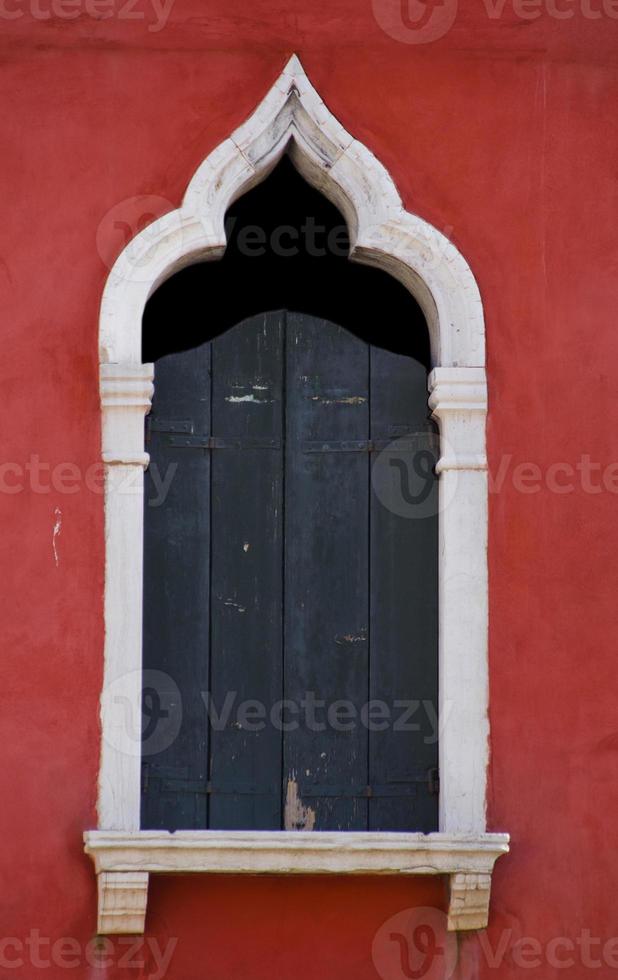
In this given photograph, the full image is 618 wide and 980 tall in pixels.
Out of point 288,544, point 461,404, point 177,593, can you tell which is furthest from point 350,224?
point 177,593

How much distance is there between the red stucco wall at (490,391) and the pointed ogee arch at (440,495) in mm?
61

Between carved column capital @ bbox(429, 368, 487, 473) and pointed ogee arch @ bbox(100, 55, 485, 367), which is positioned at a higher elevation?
pointed ogee arch @ bbox(100, 55, 485, 367)

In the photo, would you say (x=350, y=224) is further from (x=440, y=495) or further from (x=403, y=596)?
(x=403, y=596)

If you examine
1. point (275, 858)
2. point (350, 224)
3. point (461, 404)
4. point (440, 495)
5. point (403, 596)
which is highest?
point (350, 224)

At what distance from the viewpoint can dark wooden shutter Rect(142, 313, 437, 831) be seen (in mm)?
6836

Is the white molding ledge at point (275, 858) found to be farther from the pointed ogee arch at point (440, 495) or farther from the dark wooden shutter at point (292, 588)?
the dark wooden shutter at point (292, 588)

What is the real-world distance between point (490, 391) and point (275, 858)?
5.18 feet

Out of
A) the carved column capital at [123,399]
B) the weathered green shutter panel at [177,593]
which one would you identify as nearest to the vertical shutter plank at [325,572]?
the weathered green shutter panel at [177,593]

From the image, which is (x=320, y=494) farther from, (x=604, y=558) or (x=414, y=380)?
(x=604, y=558)

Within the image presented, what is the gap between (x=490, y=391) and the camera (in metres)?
6.87

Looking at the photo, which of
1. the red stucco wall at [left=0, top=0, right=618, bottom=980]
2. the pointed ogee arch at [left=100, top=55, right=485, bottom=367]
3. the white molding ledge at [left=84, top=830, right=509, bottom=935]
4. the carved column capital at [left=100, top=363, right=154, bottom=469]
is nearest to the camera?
the white molding ledge at [left=84, top=830, right=509, bottom=935]

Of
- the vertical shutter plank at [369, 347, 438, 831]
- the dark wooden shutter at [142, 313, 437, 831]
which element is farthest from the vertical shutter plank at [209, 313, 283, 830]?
the vertical shutter plank at [369, 347, 438, 831]

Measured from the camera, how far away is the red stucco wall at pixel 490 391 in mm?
6551

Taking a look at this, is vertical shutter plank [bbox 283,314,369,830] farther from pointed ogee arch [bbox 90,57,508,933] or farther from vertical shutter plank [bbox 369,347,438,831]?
pointed ogee arch [bbox 90,57,508,933]
